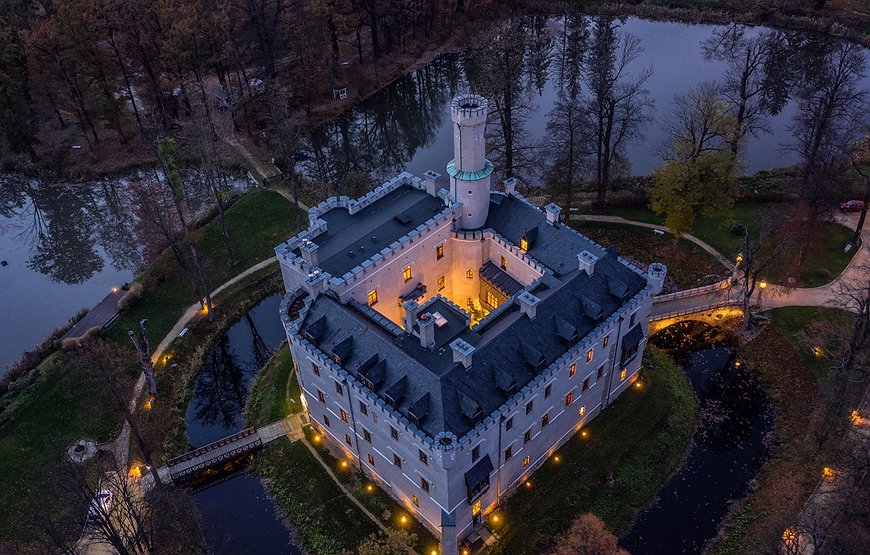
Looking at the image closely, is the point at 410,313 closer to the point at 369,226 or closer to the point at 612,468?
the point at 369,226

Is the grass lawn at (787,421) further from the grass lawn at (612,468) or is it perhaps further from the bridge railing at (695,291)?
the grass lawn at (612,468)

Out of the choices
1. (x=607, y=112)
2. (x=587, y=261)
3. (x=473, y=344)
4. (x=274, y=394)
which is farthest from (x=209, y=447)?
(x=607, y=112)

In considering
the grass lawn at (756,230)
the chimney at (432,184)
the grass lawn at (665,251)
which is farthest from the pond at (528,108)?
the chimney at (432,184)

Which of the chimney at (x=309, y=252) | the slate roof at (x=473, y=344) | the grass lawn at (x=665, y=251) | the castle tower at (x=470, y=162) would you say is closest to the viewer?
the slate roof at (x=473, y=344)

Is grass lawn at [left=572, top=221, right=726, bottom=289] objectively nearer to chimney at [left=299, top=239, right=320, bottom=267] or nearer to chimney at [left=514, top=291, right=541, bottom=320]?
chimney at [left=514, top=291, right=541, bottom=320]

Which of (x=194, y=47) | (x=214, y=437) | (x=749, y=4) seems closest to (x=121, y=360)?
(x=214, y=437)

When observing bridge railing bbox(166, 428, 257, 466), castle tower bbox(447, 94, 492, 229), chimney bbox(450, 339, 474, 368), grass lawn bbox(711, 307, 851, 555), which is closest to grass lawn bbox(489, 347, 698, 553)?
grass lawn bbox(711, 307, 851, 555)
